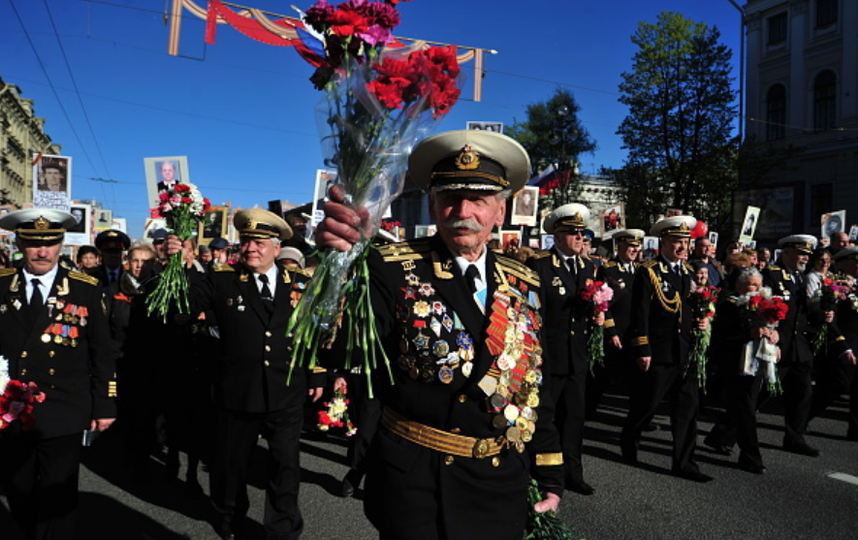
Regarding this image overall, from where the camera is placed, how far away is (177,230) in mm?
5344

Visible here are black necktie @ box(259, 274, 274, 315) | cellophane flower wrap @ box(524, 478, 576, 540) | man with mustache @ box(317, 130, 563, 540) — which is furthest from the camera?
black necktie @ box(259, 274, 274, 315)

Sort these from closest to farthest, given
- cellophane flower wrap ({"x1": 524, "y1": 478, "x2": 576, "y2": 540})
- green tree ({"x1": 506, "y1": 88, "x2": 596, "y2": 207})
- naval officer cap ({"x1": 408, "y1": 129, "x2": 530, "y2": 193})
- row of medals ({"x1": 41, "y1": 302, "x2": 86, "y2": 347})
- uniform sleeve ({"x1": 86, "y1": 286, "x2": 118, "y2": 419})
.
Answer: naval officer cap ({"x1": 408, "y1": 129, "x2": 530, "y2": 193}) → cellophane flower wrap ({"x1": 524, "y1": 478, "x2": 576, "y2": 540}) → row of medals ({"x1": 41, "y1": 302, "x2": 86, "y2": 347}) → uniform sleeve ({"x1": 86, "y1": 286, "x2": 118, "y2": 419}) → green tree ({"x1": 506, "y1": 88, "x2": 596, "y2": 207})

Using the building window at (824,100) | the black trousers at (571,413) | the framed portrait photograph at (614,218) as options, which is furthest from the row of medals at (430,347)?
the building window at (824,100)

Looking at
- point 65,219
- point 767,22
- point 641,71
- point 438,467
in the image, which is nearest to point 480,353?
point 438,467

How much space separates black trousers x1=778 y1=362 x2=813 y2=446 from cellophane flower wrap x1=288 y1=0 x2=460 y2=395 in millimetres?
5882

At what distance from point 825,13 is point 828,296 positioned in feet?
106

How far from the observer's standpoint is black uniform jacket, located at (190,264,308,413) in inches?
179

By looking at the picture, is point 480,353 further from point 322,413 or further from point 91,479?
point 91,479

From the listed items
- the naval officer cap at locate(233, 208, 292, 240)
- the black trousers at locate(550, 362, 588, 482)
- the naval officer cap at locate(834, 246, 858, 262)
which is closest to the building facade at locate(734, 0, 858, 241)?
the naval officer cap at locate(834, 246, 858, 262)

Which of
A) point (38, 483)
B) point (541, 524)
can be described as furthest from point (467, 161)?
point (38, 483)

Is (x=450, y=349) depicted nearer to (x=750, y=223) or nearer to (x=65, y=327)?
(x=65, y=327)

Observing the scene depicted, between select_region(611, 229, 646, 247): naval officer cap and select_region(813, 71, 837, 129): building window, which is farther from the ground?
select_region(813, 71, 837, 129): building window

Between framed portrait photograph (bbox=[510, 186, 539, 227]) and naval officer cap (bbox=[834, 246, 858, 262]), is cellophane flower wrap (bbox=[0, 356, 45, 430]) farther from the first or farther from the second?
framed portrait photograph (bbox=[510, 186, 539, 227])

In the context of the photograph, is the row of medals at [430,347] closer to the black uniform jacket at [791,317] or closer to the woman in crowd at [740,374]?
the woman in crowd at [740,374]
